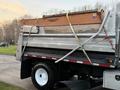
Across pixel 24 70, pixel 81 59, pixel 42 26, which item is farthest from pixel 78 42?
pixel 24 70

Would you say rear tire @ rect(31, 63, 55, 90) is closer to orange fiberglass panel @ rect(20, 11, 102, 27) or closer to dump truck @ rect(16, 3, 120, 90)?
dump truck @ rect(16, 3, 120, 90)

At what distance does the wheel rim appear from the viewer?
9.18 metres

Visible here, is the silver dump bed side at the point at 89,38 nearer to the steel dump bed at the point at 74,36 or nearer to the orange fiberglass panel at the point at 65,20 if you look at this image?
the steel dump bed at the point at 74,36

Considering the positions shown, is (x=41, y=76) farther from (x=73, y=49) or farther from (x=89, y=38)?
(x=89, y=38)

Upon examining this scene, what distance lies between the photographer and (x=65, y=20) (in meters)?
8.56

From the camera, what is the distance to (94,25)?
7695 mm

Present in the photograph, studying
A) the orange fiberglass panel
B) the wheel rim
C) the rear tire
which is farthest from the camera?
the wheel rim

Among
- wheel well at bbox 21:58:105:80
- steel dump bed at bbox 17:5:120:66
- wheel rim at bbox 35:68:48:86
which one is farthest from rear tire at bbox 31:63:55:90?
steel dump bed at bbox 17:5:120:66

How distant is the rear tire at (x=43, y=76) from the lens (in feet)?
29.4

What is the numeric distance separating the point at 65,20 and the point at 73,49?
0.92m

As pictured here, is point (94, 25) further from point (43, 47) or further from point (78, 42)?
point (43, 47)

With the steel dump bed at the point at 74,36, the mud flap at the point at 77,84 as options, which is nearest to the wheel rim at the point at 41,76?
the steel dump bed at the point at 74,36

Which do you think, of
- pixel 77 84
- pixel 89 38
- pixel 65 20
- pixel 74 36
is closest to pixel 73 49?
pixel 74 36

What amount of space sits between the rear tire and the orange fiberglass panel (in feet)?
4.14
